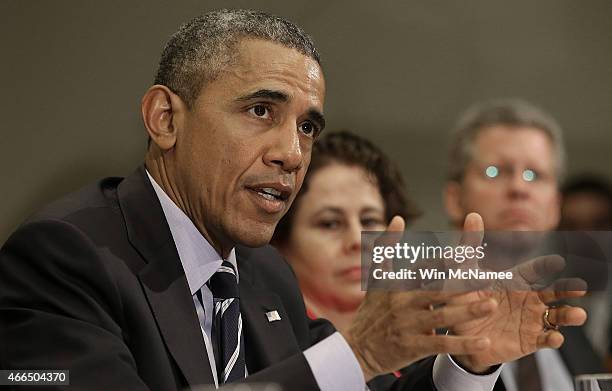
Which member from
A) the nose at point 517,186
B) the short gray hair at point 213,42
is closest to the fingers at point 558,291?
the short gray hair at point 213,42

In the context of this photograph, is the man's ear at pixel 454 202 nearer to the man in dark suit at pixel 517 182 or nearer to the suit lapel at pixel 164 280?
the man in dark suit at pixel 517 182

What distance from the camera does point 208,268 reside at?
4.62ft

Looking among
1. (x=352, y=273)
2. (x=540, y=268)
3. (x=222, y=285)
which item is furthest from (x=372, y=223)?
(x=540, y=268)

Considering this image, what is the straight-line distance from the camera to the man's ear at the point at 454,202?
7.70 feet

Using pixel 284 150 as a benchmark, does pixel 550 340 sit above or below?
below

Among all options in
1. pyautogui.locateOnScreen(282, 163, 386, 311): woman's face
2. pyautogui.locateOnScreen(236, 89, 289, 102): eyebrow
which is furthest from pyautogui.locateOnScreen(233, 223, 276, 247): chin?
pyautogui.locateOnScreen(282, 163, 386, 311): woman's face

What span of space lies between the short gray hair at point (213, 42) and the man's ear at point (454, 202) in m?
0.99

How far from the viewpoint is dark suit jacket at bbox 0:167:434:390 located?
3.79ft

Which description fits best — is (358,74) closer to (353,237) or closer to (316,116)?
(353,237)

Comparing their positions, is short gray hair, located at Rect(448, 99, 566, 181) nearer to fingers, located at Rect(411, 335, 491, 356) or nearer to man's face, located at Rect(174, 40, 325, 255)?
man's face, located at Rect(174, 40, 325, 255)

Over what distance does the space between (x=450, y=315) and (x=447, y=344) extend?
0.04m

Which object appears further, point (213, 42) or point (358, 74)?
point (358, 74)

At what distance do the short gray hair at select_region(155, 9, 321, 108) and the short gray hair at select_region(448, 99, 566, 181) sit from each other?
1102 millimetres

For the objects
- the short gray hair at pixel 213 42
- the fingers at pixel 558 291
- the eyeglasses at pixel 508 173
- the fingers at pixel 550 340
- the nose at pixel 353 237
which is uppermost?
the eyeglasses at pixel 508 173
